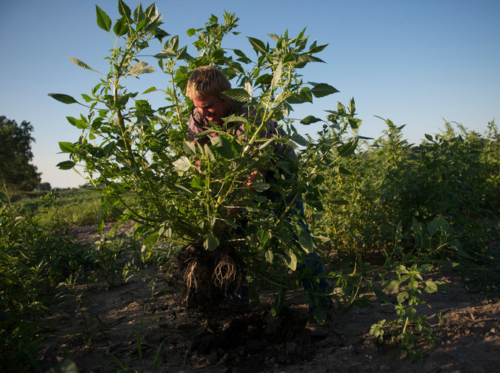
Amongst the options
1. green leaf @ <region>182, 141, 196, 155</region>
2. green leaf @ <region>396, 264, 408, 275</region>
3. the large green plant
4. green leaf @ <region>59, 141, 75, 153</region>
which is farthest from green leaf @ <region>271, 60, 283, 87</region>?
green leaf @ <region>396, 264, 408, 275</region>

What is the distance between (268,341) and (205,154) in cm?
123

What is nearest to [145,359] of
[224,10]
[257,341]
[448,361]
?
[257,341]

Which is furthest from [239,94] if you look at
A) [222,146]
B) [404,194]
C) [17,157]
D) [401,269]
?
[17,157]

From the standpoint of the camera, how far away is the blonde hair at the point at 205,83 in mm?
1819

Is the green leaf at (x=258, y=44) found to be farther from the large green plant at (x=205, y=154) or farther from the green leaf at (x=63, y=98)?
the green leaf at (x=63, y=98)

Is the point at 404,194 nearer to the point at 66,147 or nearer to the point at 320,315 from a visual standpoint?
the point at 320,315

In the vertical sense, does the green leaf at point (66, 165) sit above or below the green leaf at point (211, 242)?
above

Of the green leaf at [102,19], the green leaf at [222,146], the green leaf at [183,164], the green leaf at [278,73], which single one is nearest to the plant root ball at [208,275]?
the green leaf at [183,164]

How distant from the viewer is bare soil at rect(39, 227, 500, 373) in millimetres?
1650

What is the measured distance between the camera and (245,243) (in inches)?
74.8

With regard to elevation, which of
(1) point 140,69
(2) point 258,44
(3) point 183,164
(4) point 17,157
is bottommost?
(3) point 183,164

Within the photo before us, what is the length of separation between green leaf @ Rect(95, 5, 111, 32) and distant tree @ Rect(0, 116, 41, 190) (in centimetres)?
2291

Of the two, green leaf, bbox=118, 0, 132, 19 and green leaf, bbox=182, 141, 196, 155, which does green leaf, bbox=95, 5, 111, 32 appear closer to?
green leaf, bbox=118, 0, 132, 19

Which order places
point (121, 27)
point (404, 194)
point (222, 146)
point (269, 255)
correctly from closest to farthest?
point (222, 146), point (121, 27), point (269, 255), point (404, 194)
